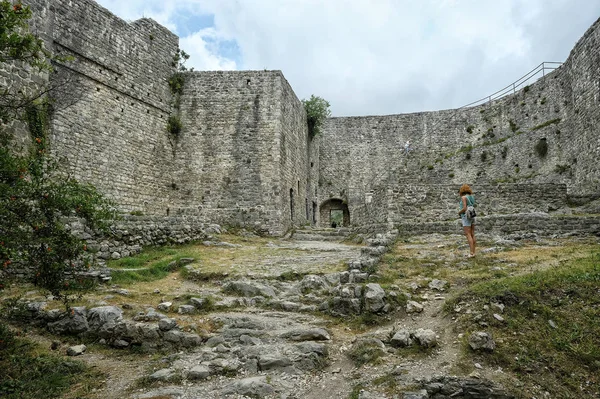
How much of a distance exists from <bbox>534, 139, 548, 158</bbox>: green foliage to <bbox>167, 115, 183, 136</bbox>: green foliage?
21722mm

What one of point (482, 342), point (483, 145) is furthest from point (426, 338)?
point (483, 145)

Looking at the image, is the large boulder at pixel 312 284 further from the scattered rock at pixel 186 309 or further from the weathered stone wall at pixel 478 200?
the weathered stone wall at pixel 478 200

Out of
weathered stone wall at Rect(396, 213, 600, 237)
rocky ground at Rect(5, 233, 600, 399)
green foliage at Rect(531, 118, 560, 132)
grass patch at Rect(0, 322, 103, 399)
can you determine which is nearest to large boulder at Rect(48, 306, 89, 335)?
rocky ground at Rect(5, 233, 600, 399)

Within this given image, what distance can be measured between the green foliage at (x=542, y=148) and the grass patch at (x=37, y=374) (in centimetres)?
2612

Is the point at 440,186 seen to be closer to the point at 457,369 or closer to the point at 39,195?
the point at 457,369

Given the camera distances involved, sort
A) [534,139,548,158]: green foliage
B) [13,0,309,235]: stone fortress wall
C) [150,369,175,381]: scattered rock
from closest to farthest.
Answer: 1. [150,369,175,381]: scattered rock
2. [13,0,309,235]: stone fortress wall
3. [534,139,548,158]: green foliage

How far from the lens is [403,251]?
12.5 m

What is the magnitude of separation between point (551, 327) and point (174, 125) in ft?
64.8

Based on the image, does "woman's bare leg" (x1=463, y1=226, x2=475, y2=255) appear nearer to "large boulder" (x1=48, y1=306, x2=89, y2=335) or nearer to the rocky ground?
the rocky ground

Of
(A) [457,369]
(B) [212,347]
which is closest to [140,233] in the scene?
(B) [212,347]

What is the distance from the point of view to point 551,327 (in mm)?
5570

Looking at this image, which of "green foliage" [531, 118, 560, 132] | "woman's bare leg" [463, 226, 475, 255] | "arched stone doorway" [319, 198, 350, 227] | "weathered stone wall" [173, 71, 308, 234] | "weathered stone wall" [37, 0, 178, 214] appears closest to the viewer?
"woman's bare leg" [463, 226, 475, 255]

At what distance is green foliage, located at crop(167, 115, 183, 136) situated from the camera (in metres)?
21.1

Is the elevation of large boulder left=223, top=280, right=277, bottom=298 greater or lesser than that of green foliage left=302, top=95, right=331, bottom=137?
lesser
